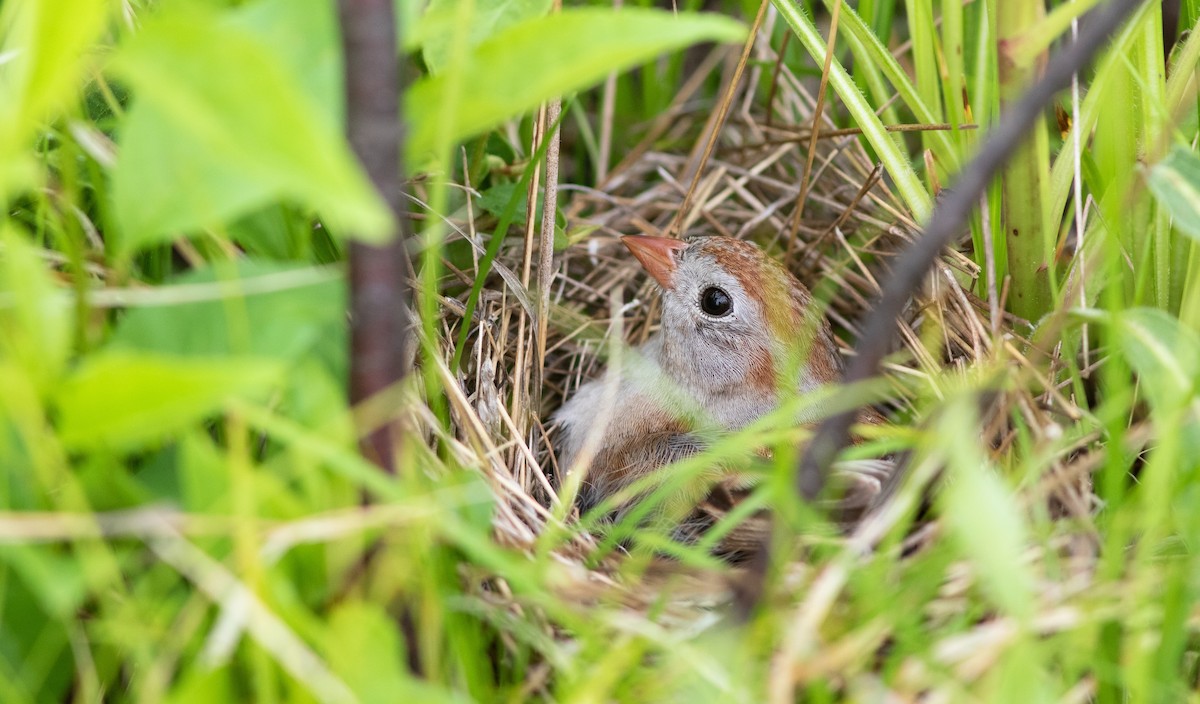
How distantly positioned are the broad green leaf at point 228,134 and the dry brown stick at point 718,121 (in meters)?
1.51

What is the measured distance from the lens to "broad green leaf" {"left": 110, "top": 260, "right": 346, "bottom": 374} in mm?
1398

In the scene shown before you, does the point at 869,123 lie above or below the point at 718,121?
above

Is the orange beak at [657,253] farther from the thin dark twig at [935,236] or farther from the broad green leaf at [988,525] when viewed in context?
the broad green leaf at [988,525]

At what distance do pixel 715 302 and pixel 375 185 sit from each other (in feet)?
5.61

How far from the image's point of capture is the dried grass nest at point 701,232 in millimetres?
2246

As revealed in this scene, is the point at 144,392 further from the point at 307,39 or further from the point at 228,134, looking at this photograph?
the point at 307,39

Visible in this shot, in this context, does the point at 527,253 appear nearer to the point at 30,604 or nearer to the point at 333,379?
the point at 333,379

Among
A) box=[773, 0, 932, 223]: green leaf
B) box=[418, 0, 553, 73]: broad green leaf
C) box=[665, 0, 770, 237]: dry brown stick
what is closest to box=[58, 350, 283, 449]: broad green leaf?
box=[418, 0, 553, 73]: broad green leaf

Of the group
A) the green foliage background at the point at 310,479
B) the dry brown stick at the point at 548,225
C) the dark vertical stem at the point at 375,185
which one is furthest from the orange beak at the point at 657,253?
the dark vertical stem at the point at 375,185

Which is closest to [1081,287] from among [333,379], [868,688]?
[868,688]

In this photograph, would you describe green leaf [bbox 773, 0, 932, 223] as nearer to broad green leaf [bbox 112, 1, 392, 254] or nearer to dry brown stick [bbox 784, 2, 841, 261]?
dry brown stick [bbox 784, 2, 841, 261]

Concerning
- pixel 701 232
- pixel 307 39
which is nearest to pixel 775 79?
pixel 701 232

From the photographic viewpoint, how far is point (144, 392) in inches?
47.2

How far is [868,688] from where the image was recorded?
1.40 metres
